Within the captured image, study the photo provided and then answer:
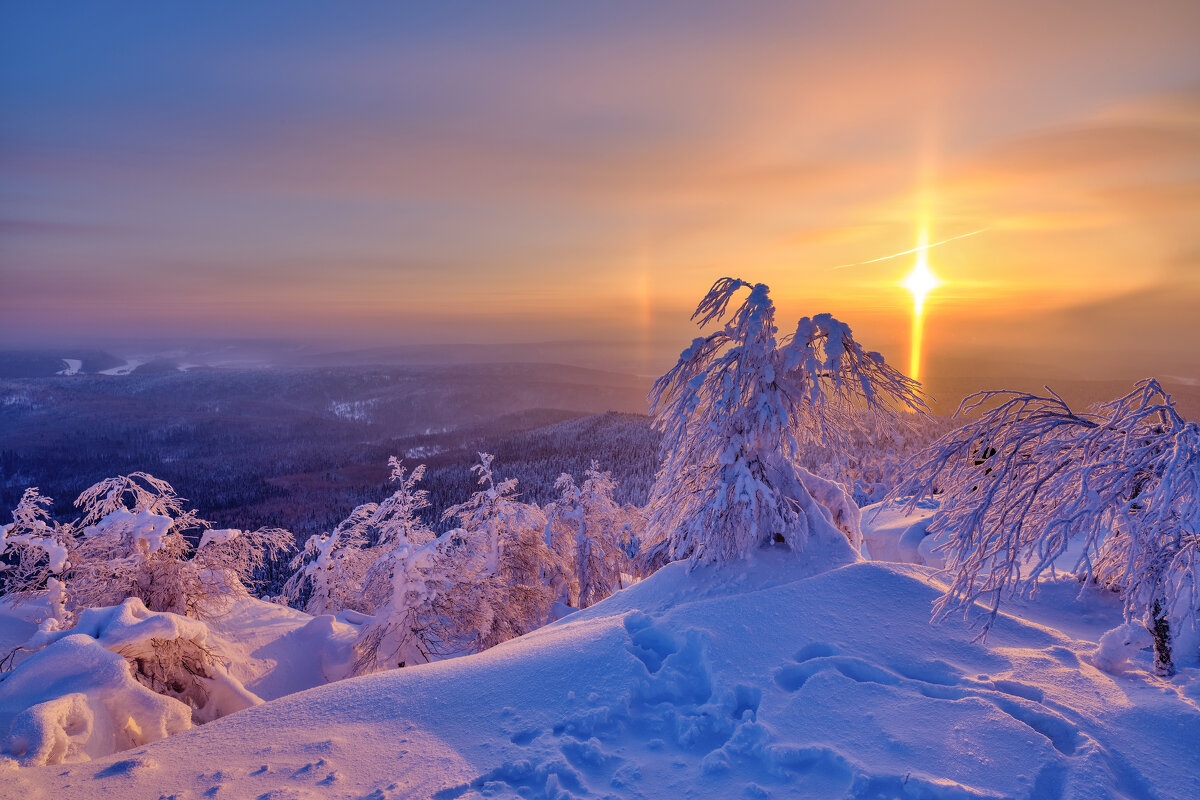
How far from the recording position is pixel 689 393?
33.9 ft

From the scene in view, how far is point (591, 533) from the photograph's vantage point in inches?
→ 1139

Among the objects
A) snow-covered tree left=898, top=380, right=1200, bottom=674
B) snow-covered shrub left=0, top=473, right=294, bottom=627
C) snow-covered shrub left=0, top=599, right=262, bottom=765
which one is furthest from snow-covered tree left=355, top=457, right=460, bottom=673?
snow-covered tree left=898, top=380, right=1200, bottom=674

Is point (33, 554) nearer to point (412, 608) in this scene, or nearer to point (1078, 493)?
point (412, 608)

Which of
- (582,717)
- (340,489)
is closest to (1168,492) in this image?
(582,717)

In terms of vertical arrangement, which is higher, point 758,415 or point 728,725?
point 758,415

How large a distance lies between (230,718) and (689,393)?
A: 8294mm

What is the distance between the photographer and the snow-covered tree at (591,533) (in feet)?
93.7

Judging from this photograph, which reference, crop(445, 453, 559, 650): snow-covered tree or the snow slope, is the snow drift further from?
crop(445, 453, 559, 650): snow-covered tree

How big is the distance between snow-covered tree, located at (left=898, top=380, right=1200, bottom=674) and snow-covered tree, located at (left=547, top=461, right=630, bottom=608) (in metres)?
22.0

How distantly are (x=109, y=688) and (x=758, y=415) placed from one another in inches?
442

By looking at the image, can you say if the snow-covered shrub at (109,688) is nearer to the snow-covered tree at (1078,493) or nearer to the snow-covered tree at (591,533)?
the snow-covered tree at (1078,493)

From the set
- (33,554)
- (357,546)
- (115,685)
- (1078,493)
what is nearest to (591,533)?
(357,546)

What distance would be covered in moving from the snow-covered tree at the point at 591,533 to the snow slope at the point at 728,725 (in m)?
21.0

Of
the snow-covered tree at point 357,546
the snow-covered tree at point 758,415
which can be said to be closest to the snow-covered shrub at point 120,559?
the snow-covered tree at point 357,546
